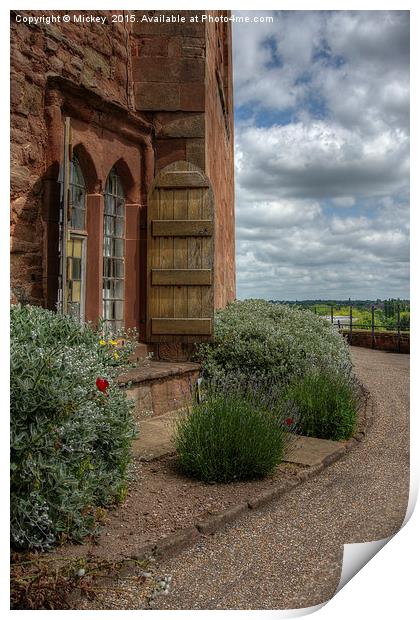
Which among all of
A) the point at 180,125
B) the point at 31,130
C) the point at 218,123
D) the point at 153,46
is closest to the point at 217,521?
the point at 31,130

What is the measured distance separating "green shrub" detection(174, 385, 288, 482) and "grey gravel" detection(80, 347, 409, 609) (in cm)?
32

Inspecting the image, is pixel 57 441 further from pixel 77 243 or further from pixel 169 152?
pixel 169 152

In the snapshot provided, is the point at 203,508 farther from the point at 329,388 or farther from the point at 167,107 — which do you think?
the point at 167,107

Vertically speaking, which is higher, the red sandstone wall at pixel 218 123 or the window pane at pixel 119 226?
the red sandstone wall at pixel 218 123

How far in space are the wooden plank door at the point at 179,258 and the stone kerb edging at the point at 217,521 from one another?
220cm

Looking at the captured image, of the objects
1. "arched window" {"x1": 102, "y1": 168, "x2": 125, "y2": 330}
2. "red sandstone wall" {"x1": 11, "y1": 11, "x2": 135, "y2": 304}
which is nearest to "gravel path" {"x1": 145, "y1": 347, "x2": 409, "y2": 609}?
"red sandstone wall" {"x1": 11, "y1": 11, "x2": 135, "y2": 304}

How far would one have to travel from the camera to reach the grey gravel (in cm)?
249

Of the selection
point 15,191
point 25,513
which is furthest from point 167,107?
point 25,513

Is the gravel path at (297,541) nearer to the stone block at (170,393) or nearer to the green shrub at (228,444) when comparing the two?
the green shrub at (228,444)

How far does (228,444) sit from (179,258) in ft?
9.02

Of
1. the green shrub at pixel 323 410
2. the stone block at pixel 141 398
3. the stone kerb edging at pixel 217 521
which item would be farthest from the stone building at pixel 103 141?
the stone kerb edging at pixel 217 521

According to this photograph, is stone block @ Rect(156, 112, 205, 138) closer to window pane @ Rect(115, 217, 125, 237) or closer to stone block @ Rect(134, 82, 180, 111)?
stone block @ Rect(134, 82, 180, 111)

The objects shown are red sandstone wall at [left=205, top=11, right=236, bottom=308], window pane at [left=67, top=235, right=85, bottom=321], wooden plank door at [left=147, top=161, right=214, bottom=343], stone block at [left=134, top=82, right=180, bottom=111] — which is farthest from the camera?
red sandstone wall at [left=205, top=11, right=236, bottom=308]

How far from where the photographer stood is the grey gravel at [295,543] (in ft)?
8.17
